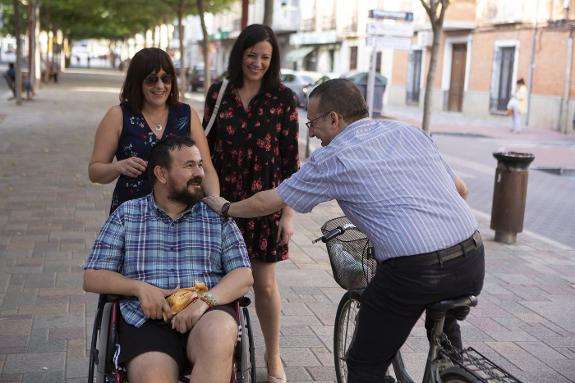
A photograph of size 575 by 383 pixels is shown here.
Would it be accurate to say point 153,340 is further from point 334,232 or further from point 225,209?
point 334,232

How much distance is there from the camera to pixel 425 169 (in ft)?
9.21

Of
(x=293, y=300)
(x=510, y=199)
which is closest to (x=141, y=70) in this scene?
(x=293, y=300)

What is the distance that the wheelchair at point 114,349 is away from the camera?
312 centimetres

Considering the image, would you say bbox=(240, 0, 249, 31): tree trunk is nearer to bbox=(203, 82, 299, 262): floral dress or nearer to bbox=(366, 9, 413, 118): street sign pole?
bbox=(366, 9, 413, 118): street sign pole

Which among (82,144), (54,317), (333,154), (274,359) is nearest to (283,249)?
(274,359)

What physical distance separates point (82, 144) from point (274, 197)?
12.9 metres

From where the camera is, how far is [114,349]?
3.13 metres

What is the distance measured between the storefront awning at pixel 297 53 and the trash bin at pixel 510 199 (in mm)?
40851

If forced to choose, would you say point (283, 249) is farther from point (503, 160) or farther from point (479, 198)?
point (479, 198)

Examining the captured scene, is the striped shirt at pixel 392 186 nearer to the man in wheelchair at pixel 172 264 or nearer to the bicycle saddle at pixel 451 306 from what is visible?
the bicycle saddle at pixel 451 306

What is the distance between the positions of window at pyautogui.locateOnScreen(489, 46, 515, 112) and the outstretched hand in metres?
27.2

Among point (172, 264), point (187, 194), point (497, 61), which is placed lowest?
point (172, 264)

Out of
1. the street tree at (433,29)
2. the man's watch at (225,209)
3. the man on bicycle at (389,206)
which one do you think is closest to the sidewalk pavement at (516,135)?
the street tree at (433,29)

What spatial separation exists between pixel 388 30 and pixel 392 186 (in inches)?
410
